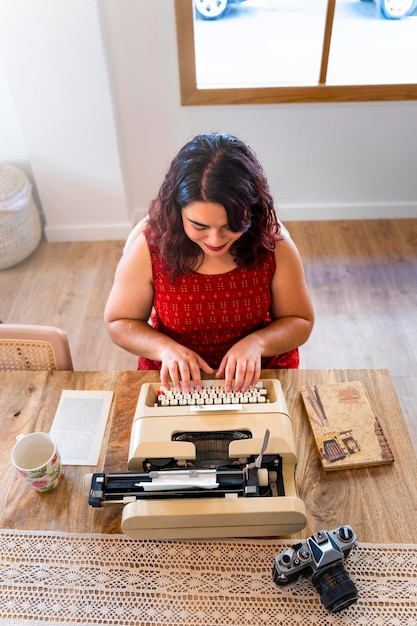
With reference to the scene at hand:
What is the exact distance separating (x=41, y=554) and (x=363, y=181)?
2.67m

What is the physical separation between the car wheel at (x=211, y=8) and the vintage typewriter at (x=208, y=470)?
6.98 ft

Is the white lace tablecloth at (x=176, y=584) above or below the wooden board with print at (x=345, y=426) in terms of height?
below

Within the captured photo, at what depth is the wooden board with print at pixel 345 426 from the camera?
1.14 m

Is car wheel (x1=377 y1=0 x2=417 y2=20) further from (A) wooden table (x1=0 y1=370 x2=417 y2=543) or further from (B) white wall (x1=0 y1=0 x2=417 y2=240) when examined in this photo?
(A) wooden table (x1=0 y1=370 x2=417 y2=543)

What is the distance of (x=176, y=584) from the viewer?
0.99 metres

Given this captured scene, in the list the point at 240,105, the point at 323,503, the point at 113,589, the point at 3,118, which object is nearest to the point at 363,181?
the point at 240,105

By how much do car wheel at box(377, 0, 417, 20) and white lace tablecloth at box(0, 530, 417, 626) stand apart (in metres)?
2.58

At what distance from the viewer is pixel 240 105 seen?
9.02ft

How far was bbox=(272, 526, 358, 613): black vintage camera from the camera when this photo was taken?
0.93m

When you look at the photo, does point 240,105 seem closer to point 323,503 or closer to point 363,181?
point 363,181

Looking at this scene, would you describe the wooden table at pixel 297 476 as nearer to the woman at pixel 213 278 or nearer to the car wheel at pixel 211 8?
the woman at pixel 213 278

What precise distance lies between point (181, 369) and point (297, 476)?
353 mm

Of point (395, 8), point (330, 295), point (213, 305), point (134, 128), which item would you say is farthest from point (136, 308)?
point (395, 8)

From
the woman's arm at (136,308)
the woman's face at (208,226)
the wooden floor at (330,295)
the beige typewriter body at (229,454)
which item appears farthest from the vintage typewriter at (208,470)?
the wooden floor at (330,295)
